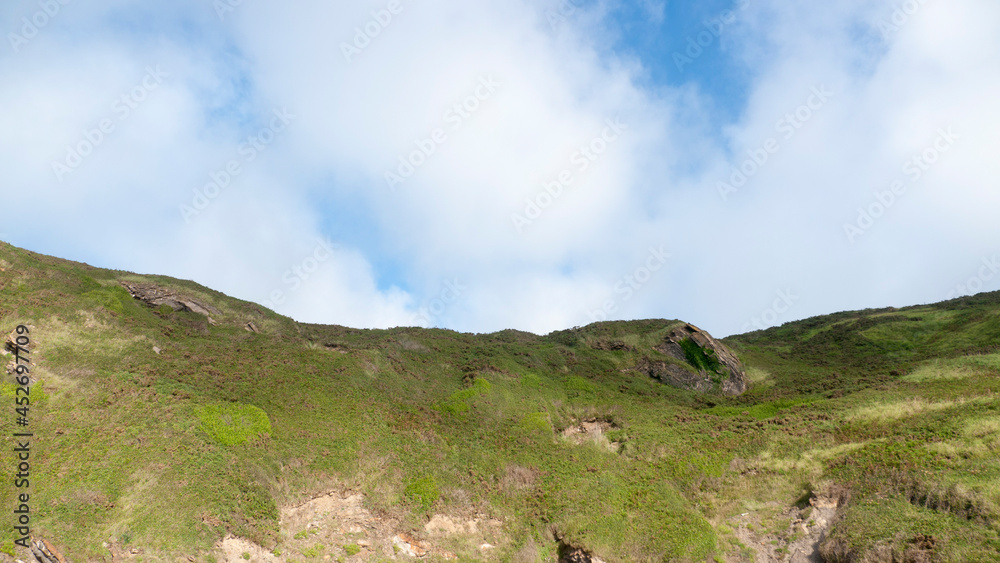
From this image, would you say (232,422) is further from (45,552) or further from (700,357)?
(700,357)

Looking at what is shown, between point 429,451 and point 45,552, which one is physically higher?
point 429,451

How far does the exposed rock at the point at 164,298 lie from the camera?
52688mm

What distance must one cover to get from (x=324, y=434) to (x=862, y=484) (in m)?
36.0

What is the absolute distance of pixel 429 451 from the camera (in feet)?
128

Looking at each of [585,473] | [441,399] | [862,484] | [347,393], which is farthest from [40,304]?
[862,484]

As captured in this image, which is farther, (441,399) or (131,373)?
(441,399)

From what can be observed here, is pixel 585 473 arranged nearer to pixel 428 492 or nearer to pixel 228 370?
pixel 428 492

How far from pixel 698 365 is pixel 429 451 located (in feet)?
139

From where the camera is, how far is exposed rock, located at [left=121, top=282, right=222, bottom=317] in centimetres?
5269

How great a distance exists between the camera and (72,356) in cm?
3462

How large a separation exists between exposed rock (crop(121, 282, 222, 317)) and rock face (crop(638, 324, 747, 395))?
53.7 meters

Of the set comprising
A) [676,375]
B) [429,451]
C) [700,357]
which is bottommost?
[429,451]

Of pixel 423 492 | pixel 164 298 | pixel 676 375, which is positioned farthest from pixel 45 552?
pixel 676 375

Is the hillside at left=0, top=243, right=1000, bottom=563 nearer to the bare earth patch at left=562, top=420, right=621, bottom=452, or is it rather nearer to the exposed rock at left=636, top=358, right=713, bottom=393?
the bare earth patch at left=562, top=420, right=621, bottom=452
